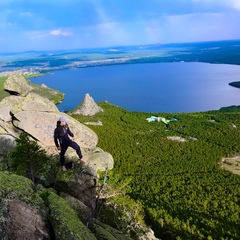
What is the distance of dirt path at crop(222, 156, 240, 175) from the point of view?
1850 inches

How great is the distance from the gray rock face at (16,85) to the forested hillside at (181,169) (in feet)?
43.3

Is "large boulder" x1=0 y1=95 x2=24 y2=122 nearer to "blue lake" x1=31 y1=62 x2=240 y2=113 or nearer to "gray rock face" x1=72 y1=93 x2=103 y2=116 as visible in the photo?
"gray rock face" x1=72 y1=93 x2=103 y2=116

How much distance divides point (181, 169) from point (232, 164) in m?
11.1

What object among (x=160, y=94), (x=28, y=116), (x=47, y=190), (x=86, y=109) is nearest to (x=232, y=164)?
(x=28, y=116)

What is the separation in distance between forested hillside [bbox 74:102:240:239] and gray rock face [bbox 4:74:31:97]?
13.2 m

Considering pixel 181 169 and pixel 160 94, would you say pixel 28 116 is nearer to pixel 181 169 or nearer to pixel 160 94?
pixel 181 169

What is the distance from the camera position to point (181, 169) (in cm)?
4503

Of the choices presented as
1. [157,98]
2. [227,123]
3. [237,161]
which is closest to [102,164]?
[237,161]

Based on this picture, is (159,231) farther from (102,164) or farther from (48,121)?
(48,121)

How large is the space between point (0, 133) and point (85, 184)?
38.4 feet

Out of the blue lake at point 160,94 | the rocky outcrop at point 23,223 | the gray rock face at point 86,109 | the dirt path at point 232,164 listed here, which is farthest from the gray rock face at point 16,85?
the blue lake at point 160,94

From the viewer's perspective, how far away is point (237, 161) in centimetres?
5156

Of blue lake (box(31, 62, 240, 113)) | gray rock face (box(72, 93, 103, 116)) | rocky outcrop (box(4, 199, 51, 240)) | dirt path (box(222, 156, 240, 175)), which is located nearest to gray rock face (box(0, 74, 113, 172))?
rocky outcrop (box(4, 199, 51, 240))

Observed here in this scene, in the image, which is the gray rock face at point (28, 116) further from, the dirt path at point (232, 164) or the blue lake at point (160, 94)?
the blue lake at point (160, 94)
